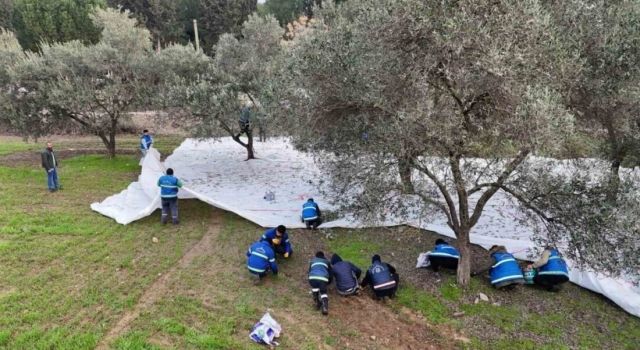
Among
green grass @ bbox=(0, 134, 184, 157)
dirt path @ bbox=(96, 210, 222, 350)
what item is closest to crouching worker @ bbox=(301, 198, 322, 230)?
dirt path @ bbox=(96, 210, 222, 350)

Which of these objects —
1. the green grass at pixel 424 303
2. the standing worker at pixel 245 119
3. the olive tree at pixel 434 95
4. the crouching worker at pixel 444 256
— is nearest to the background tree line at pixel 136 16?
the standing worker at pixel 245 119

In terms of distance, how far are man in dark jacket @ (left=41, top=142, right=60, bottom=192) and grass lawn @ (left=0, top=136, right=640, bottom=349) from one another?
2988mm

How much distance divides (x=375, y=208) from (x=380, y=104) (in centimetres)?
215

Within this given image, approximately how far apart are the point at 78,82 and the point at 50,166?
449 cm

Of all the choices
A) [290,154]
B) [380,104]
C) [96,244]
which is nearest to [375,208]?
[380,104]

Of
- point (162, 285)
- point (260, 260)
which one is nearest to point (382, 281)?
point (260, 260)

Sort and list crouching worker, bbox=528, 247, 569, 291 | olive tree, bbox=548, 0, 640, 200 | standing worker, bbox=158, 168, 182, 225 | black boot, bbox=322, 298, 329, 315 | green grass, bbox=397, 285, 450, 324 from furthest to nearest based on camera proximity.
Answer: standing worker, bbox=158, 168, 182, 225 → crouching worker, bbox=528, 247, 569, 291 → green grass, bbox=397, 285, 450, 324 → black boot, bbox=322, 298, 329, 315 → olive tree, bbox=548, 0, 640, 200

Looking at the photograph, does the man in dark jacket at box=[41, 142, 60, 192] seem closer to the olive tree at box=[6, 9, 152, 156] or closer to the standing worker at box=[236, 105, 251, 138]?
the olive tree at box=[6, 9, 152, 156]

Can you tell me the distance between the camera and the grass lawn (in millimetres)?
8039

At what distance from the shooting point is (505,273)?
31.5ft

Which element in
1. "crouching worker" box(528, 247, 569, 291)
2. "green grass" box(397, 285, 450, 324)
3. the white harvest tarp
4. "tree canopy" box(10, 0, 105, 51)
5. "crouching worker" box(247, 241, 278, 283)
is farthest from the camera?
"tree canopy" box(10, 0, 105, 51)

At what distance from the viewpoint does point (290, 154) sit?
74.2 ft

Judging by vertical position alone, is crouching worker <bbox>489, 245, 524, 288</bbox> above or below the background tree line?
below

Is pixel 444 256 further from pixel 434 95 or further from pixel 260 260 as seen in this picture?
pixel 260 260
